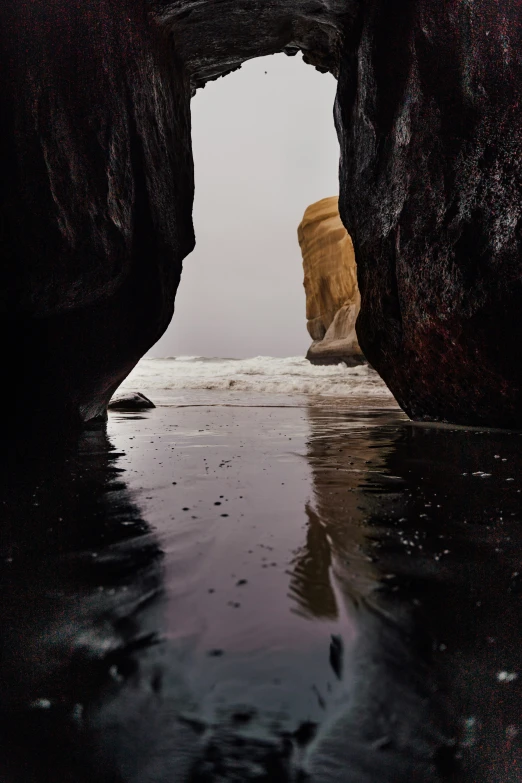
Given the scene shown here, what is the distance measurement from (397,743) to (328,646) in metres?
0.23

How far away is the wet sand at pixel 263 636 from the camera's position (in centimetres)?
77

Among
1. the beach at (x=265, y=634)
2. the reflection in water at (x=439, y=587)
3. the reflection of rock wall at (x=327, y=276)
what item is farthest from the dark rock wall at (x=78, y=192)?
the reflection of rock wall at (x=327, y=276)

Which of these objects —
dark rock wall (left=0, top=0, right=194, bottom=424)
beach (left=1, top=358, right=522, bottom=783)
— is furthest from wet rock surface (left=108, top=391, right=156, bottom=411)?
beach (left=1, top=358, right=522, bottom=783)

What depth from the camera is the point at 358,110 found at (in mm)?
4973

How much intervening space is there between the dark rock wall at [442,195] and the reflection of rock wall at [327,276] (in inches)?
721

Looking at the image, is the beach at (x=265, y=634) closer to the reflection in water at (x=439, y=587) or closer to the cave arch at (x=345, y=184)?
the reflection in water at (x=439, y=587)

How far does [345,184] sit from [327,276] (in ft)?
75.6

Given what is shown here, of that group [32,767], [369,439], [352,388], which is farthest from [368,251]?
[352,388]

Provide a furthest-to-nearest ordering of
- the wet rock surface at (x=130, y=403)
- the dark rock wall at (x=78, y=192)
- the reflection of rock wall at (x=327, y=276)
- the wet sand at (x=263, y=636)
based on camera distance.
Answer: the reflection of rock wall at (x=327, y=276)
the wet rock surface at (x=130, y=403)
the dark rock wall at (x=78, y=192)
the wet sand at (x=263, y=636)

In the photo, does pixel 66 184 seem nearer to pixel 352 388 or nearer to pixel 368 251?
pixel 368 251

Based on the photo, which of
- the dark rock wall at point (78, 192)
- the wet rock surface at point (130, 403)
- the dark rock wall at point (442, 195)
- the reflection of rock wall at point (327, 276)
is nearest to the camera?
the dark rock wall at point (78, 192)

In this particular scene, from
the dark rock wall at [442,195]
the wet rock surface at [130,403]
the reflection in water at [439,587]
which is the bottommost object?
the reflection in water at [439,587]

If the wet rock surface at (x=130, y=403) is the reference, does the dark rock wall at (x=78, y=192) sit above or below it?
above

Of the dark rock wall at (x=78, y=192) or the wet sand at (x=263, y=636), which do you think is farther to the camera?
the dark rock wall at (x=78, y=192)
